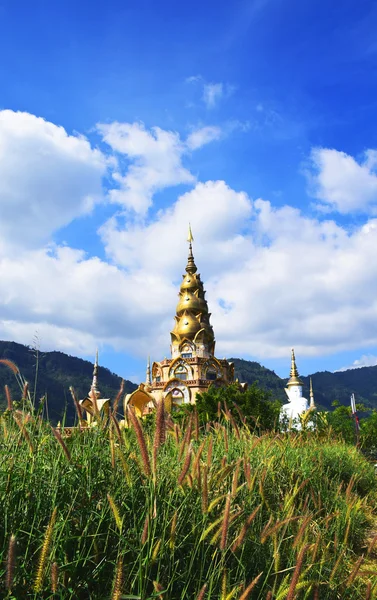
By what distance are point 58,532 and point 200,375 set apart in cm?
3790

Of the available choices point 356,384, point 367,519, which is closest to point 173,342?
point 367,519

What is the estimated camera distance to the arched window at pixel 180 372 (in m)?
40.7

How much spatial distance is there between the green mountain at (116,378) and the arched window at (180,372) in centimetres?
1859

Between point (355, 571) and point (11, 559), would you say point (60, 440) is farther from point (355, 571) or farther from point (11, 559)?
point (355, 571)

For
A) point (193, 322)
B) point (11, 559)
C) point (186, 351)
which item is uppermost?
point (193, 322)

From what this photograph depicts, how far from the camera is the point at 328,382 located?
182 metres

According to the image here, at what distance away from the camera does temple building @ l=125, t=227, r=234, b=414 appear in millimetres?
38438

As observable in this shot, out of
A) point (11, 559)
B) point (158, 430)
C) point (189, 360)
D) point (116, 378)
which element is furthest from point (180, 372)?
point (116, 378)

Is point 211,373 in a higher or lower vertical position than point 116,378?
lower

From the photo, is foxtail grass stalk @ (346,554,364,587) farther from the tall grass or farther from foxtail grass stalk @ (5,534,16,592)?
foxtail grass stalk @ (5,534,16,592)

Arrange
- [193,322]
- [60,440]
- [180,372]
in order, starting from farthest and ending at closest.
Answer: [193,322], [180,372], [60,440]

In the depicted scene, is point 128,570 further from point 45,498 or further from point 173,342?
point 173,342

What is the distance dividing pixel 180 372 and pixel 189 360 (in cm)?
135

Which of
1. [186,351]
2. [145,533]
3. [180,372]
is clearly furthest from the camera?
[186,351]
